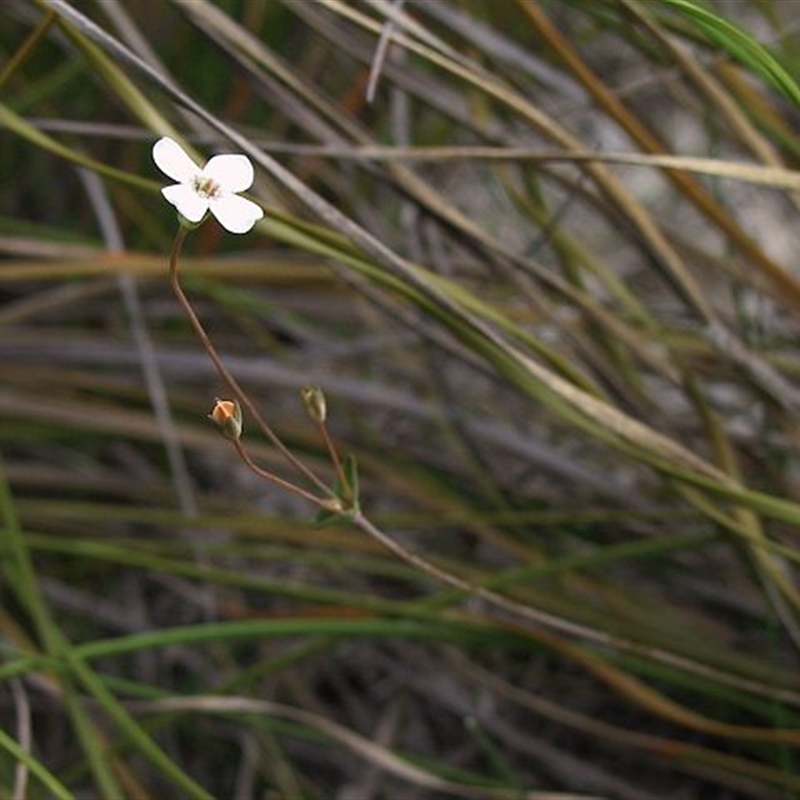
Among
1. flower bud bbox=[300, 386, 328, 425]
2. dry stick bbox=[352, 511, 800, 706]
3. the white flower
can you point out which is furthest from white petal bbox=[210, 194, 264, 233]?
dry stick bbox=[352, 511, 800, 706]

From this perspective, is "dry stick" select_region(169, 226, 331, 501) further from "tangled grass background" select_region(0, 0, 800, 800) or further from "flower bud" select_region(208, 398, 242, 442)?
"tangled grass background" select_region(0, 0, 800, 800)

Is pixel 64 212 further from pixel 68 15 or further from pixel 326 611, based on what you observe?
pixel 68 15

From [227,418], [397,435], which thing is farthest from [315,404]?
[397,435]

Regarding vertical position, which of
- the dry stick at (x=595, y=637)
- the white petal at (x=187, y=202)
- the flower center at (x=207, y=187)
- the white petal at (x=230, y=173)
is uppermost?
the white petal at (x=230, y=173)

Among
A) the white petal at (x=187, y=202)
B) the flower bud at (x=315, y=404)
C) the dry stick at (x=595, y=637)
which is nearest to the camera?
the white petal at (x=187, y=202)

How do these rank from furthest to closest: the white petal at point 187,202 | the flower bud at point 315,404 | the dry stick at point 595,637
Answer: the dry stick at point 595,637
the flower bud at point 315,404
the white petal at point 187,202

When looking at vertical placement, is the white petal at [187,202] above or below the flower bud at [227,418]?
above

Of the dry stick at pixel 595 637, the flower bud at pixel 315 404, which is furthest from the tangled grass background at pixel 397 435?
the flower bud at pixel 315 404

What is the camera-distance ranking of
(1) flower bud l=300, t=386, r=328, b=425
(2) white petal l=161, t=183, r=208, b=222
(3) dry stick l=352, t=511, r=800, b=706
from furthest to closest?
(3) dry stick l=352, t=511, r=800, b=706 < (1) flower bud l=300, t=386, r=328, b=425 < (2) white petal l=161, t=183, r=208, b=222

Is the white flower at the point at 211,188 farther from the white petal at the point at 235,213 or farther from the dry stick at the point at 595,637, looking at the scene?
the dry stick at the point at 595,637
